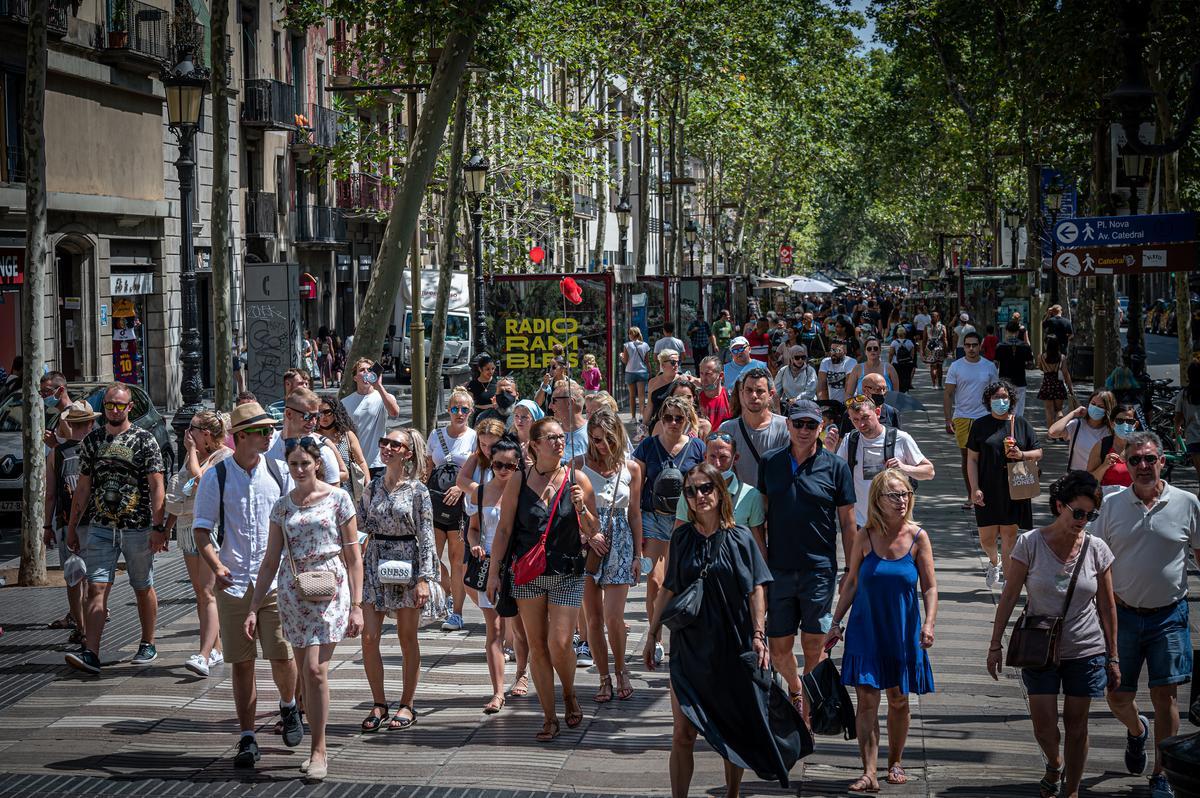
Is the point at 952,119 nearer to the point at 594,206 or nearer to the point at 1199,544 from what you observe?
the point at 594,206

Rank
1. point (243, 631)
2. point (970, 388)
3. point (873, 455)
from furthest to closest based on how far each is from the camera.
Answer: point (970, 388), point (873, 455), point (243, 631)

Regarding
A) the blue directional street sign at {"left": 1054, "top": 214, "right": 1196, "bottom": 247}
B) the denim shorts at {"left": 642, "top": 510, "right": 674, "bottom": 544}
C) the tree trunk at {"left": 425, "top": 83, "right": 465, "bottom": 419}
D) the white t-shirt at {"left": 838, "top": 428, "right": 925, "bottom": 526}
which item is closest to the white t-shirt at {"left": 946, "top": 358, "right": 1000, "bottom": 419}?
the blue directional street sign at {"left": 1054, "top": 214, "right": 1196, "bottom": 247}

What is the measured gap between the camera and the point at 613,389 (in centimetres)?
2514

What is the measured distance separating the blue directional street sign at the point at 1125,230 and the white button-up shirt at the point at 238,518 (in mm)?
8053

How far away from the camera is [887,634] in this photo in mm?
7309

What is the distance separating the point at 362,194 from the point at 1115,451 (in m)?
41.4

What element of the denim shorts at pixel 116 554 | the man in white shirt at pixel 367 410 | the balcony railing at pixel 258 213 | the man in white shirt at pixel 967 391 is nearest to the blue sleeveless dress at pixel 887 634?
the denim shorts at pixel 116 554

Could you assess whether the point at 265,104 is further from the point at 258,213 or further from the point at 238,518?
the point at 238,518

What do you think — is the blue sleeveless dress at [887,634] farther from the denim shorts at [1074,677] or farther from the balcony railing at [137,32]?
the balcony railing at [137,32]

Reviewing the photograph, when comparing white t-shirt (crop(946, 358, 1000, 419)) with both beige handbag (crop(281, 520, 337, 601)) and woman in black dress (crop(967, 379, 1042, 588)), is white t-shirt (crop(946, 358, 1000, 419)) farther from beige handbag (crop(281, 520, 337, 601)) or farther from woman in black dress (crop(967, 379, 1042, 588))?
beige handbag (crop(281, 520, 337, 601))

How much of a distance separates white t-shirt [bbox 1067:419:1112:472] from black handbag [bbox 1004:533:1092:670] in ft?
12.8

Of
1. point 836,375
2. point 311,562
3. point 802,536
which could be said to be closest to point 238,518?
point 311,562

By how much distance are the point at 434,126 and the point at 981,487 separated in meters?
7.78

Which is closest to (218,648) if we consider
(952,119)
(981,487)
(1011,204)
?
(981,487)
